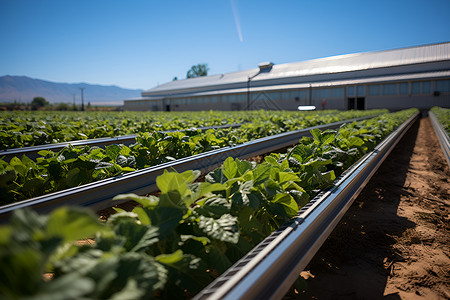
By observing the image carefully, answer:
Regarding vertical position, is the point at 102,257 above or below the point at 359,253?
above

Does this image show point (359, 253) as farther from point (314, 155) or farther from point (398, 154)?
point (398, 154)

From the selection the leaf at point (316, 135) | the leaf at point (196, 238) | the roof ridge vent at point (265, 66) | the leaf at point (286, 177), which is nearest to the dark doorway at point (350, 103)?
the roof ridge vent at point (265, 66)

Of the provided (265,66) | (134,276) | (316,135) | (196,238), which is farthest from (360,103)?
(134,276)

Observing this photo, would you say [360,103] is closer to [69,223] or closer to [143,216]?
[143,216]

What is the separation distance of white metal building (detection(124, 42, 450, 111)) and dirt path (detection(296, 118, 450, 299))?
111 ft

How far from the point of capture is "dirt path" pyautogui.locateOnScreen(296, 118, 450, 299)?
6.92ft

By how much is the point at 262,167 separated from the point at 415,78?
125 ft

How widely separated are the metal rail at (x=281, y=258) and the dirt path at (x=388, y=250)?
2.07ft

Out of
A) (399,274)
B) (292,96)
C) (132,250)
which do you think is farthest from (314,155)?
(292,96)

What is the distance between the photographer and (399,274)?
2318 millimetres

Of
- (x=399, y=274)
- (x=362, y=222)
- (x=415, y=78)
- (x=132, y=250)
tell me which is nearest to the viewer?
(x=132, y=250)

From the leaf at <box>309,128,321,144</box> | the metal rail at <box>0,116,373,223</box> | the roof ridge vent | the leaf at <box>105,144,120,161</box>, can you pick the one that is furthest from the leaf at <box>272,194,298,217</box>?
the roof ridge vent

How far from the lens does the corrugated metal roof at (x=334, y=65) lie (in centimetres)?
3797

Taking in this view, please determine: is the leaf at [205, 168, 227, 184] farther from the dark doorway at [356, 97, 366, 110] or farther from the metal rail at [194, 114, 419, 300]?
the dark doorway at [356, 97, 366, 110]
